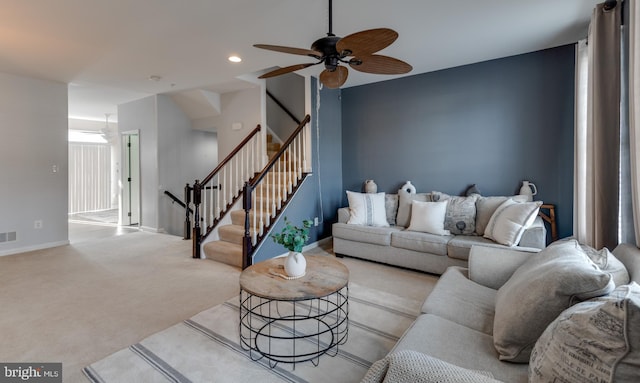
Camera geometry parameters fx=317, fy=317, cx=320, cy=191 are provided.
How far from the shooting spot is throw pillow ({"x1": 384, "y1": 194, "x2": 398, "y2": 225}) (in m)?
4.42

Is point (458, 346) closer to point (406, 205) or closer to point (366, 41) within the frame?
point (366, 41)

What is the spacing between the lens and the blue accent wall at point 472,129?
3656 mm

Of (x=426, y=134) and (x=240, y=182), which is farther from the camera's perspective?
(x=240, y=182)

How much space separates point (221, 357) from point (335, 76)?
2.11 meters

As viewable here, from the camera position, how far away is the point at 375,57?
2.12m

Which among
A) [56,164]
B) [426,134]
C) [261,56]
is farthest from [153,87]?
[426,134]

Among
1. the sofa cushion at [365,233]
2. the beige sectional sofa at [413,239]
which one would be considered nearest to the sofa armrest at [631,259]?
the beige sectional sofa at [413,239]

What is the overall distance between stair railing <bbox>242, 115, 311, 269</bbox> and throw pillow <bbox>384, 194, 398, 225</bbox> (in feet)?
4.09

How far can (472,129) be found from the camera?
420 cm

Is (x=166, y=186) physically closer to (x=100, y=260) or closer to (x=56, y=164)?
(x=56, y=164)

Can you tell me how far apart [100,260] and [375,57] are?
4.24 metres

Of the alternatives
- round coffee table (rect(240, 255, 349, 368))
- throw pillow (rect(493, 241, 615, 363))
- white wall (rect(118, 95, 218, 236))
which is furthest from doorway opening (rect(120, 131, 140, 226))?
throw pillow (rect(493, 241, 615, 363))

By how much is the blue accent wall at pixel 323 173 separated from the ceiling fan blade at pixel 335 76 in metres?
2.14

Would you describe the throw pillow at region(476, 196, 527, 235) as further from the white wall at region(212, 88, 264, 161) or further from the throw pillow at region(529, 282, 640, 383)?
the white wall at region(212, 88, 264, 161)
